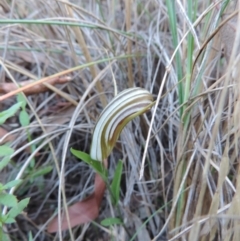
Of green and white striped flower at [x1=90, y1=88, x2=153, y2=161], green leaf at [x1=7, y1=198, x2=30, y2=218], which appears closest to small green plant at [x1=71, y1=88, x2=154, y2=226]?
green and white striped flower at [x1=90, y1=88, x2=153, y2=161]

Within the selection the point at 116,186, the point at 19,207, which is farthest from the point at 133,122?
the point at 19,207

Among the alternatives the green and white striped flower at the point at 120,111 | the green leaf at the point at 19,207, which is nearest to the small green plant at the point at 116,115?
the green and white striped flower at the point at 120,111

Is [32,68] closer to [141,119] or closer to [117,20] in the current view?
[117,20]

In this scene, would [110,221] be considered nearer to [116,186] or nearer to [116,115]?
[116,186]

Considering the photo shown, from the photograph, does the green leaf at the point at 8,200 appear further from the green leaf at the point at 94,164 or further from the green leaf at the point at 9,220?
the green leaf at the point at 94,164

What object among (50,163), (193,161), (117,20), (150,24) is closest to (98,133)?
(193,161)

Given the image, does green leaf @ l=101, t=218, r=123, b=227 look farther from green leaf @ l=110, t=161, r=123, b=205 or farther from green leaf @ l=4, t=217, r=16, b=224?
green leaf @ l=4, t=217, r=16, b=224
